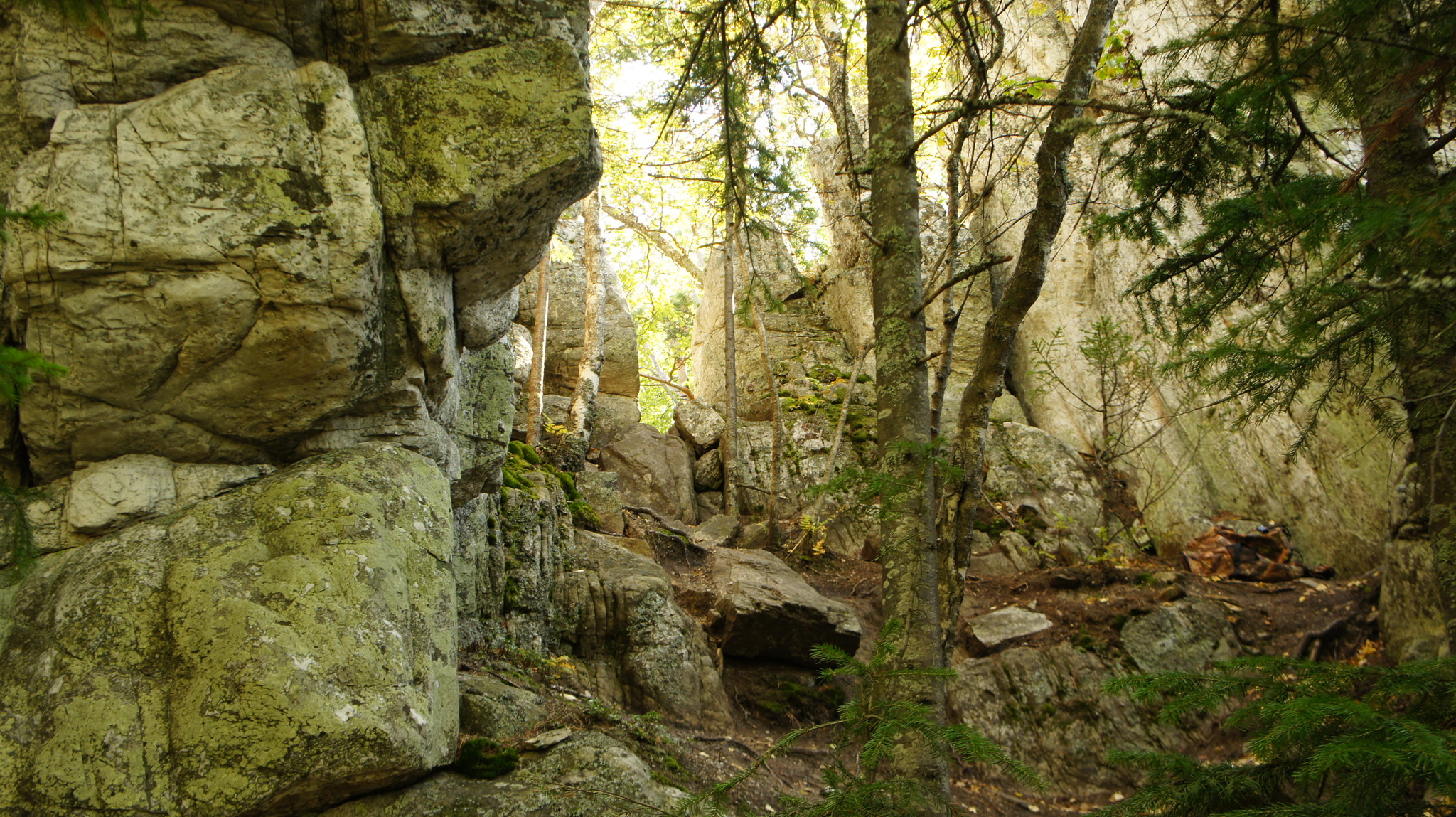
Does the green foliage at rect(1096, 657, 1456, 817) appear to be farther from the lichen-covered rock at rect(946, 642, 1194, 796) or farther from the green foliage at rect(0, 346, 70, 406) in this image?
the lichen-covered rock at rect(946, 642, 1194, 796)

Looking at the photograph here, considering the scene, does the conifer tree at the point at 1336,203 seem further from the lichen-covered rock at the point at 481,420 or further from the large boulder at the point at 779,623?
the lichen-covered rock at the point at 481,420

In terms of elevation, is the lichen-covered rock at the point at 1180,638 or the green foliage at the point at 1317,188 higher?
the green foliage at the point at 1317,188

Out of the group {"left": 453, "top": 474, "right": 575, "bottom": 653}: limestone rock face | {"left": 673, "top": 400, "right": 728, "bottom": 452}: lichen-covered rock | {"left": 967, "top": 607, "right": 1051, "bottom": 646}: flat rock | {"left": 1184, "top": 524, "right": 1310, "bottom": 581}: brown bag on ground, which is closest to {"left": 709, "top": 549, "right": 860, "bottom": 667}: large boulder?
{"left": 967, "top": 607, "right": 1051, "bottom": 646}: flat rock

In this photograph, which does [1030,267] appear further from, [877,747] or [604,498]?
[604,498]

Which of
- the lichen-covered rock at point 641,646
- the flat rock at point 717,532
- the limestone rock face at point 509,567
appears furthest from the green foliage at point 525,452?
the flat rock at point 717,532

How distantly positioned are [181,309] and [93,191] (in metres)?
0.67

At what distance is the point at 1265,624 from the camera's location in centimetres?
849

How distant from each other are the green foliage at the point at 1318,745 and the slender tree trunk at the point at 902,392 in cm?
102

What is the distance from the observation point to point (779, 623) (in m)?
8.01

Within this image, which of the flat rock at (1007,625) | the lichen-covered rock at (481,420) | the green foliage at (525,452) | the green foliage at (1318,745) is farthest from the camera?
the green foliage at (525,452)

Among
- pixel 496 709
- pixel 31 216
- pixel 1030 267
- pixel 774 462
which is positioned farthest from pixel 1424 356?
pixel 774 462

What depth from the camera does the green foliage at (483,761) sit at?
12.2 ft

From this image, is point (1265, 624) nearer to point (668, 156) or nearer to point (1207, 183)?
point (1207, 183)

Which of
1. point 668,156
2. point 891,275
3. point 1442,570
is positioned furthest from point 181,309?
point 668,156
